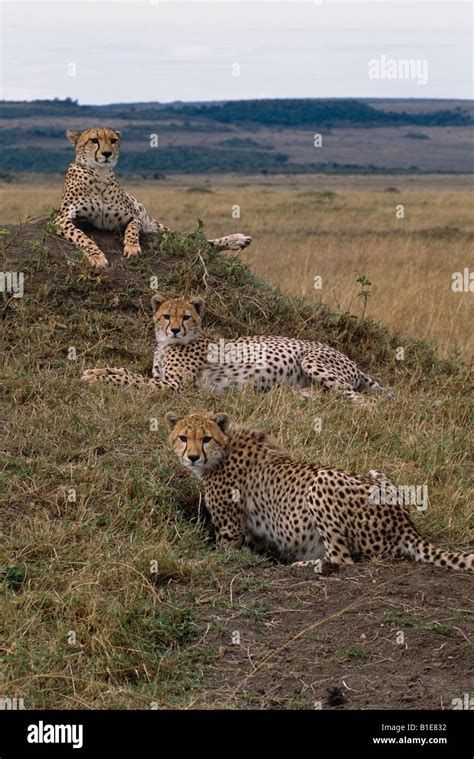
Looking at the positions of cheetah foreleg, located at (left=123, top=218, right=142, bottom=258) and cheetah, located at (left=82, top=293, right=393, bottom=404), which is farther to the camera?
cheetah foreleg, located at (left=123, top=218, right=142, bottom=258)

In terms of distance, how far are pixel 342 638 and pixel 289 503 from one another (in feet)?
3.20

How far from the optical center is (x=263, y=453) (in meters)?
5.77

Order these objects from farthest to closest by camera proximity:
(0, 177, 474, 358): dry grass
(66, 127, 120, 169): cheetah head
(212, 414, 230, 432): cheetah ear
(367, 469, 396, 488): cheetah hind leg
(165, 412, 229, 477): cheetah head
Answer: (0, 177, 474, 358): dry grass, (66, 127, 120, 169): cheetah head, (212, 414, 230, 432): cheetah ear, (165, 412, 229, 477): cheetah head, (367, 469, 396, 488): cheetah hind leg

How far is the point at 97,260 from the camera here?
814 centimetres

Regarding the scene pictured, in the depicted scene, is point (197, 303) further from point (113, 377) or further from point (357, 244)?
point (357, 244)

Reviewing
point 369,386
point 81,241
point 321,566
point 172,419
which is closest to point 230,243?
point 81,241

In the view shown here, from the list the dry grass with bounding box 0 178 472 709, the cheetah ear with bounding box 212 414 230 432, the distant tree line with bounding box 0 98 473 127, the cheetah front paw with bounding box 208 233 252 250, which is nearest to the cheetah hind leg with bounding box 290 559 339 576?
the dry grass with bounding box 0 178 472 709

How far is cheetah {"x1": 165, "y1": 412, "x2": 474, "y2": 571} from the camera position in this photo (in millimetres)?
5133

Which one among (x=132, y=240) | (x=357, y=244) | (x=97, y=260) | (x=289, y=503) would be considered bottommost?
(x=289, y=503)

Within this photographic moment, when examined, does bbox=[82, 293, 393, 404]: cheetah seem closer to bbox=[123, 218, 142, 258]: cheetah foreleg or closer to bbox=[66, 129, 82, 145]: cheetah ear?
bbox=[123, 218, 142, 258]: cheetah foreleg

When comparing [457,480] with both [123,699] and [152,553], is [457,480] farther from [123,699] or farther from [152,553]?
[123,699]

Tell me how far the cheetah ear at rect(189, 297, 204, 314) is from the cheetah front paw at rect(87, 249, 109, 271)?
0.87 m

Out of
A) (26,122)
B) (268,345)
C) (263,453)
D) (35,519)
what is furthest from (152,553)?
(26,122)

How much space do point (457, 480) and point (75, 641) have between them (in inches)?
96.2
